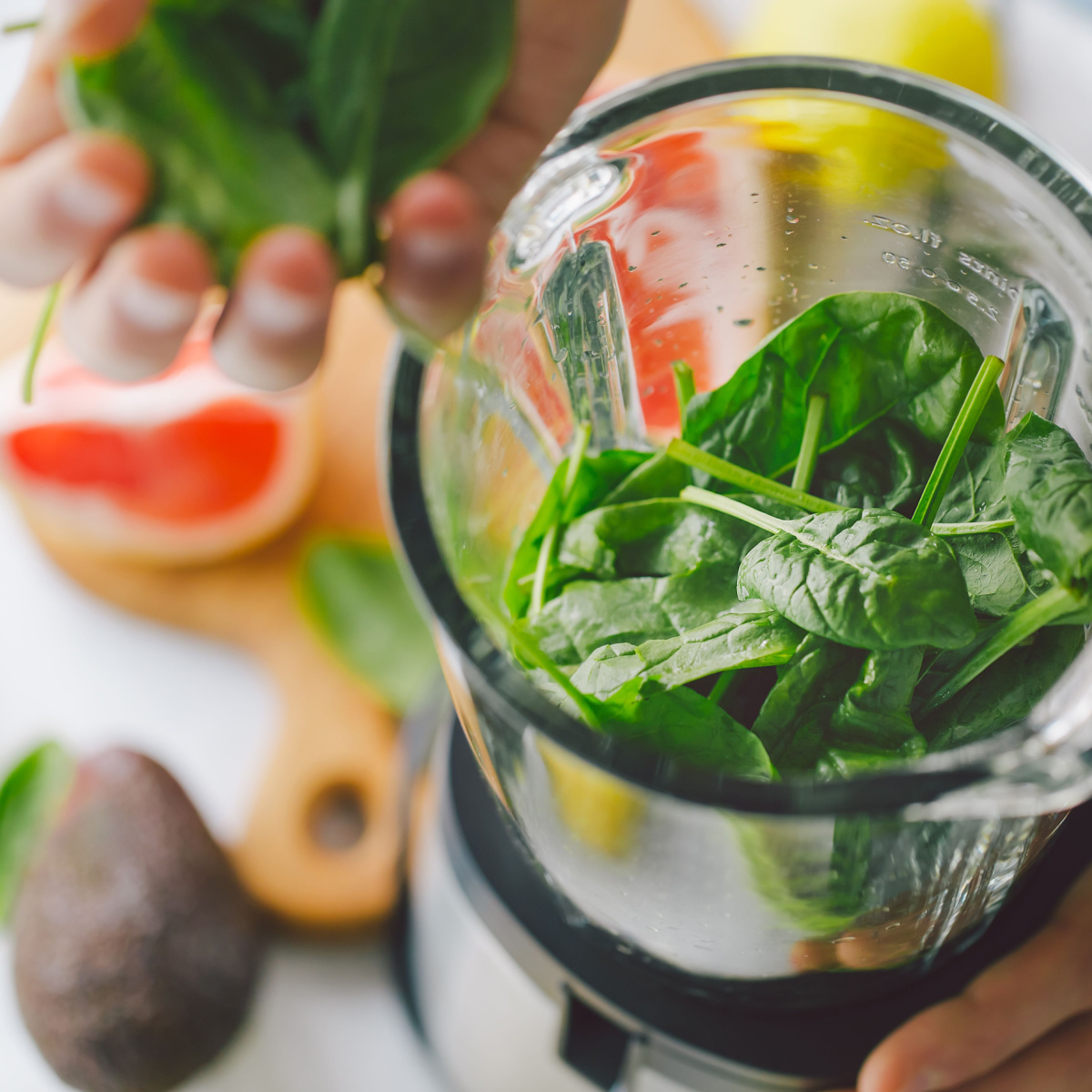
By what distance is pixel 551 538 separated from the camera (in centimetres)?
47

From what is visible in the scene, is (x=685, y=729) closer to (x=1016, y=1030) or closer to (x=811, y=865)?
(x=811, y=865)

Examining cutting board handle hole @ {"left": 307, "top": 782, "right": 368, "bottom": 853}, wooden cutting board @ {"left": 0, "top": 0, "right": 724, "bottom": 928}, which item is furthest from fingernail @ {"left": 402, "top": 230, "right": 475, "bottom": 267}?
cutting board handle hole @ {"left": 307, "top": 782, "right": 368, "bottom": 853}

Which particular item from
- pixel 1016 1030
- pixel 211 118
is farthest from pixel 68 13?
pixel 1016 1030

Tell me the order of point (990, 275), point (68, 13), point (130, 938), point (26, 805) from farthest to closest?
point (26, 805)
point (130, 938)
point (990, 275)
point (68, 13)

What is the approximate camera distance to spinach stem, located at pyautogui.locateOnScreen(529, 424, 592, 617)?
0.45 m

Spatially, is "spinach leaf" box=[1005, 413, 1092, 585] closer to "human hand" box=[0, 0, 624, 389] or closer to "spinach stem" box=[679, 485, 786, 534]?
"spinach stem" box=[679, 485, 786, 534]

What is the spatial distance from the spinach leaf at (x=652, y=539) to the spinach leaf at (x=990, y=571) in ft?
0.25

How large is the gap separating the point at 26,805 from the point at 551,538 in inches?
19.7

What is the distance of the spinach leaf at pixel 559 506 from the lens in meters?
0.47

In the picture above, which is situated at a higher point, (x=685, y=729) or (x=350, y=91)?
(x=350, y=91)

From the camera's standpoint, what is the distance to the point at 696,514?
17.9 inches

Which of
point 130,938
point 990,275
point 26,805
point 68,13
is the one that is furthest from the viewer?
point 26,805

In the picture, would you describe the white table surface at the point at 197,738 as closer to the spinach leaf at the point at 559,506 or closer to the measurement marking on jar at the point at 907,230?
the spinach leaf at the point at 559,506

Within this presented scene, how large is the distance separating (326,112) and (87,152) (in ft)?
0.22
